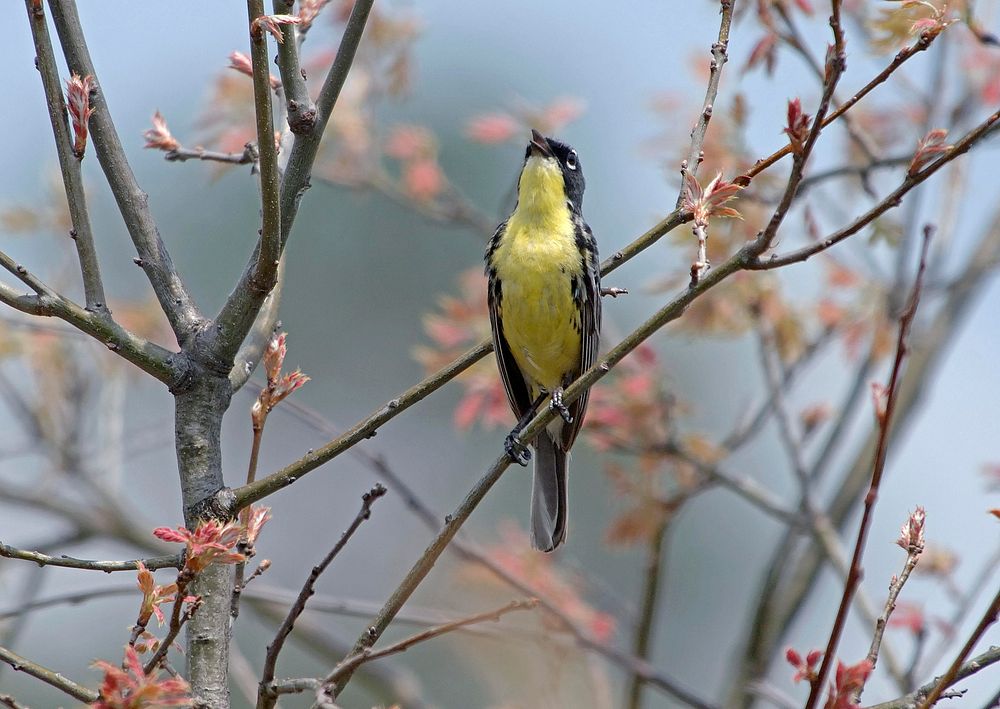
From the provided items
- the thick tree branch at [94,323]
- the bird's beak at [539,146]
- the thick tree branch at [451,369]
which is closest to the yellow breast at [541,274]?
the bird's beak at [539,146]

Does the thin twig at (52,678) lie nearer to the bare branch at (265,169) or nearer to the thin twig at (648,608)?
the bare branch at (265,169)

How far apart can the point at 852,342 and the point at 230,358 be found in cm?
471

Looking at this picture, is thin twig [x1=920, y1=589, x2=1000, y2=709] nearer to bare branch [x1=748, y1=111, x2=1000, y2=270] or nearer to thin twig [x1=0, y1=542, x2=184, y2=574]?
bare branch [x1=748, y1=111, x2=1000, y2=270]

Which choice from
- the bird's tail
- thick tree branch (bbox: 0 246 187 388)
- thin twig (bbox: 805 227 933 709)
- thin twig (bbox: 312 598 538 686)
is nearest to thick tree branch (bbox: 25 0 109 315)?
thick tree branch (bbox: 0 246 187 388)

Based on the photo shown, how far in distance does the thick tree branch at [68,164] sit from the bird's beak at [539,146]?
9.97ft

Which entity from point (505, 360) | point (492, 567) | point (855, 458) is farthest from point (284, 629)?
point (855, 458)

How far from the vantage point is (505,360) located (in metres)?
5.24

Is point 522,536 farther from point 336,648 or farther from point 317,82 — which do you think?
point 317,82

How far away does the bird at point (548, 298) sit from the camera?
474 cm

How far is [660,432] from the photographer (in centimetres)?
559

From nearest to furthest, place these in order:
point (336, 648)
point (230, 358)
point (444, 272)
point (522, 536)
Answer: point (230, 358)
point (336, 648)
point (522, 536)
point (444, 272)

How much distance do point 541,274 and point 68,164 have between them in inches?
104

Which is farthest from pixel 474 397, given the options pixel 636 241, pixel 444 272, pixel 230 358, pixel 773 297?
pixel 444 272

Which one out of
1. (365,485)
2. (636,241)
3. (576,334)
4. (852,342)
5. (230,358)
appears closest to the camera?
(230,358)
